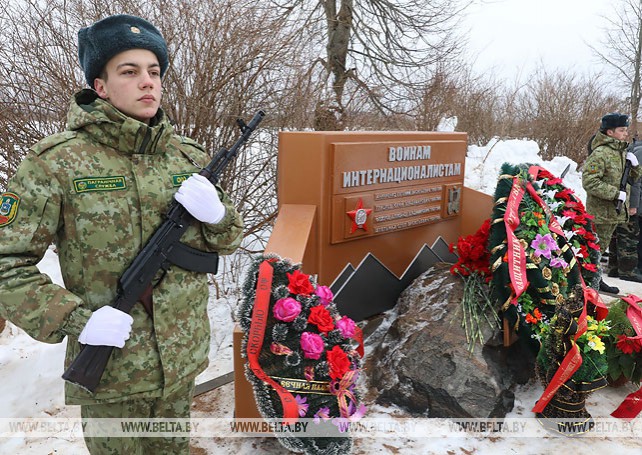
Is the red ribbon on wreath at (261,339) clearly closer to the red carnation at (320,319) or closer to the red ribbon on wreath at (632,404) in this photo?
the red carnation at (320,319)

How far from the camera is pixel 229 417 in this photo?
2986 mm

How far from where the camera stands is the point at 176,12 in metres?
4.67

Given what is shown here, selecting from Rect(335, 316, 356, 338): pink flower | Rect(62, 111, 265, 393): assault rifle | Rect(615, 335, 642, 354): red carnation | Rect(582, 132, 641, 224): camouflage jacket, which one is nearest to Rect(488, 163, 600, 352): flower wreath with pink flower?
Rect(615, 335, 642, 354): red carnation

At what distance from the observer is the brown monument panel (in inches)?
133

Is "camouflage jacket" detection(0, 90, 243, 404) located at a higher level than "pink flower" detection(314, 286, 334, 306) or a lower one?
higher

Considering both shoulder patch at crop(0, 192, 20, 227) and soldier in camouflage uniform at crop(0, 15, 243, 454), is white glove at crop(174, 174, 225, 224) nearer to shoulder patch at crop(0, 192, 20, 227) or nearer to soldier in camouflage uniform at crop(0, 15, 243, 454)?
soldier in camouflage uniform at crop(0, 15, 243, 454)

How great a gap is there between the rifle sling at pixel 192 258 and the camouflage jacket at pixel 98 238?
3 cm

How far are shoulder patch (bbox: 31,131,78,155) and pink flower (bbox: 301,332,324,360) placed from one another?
55.2 inches

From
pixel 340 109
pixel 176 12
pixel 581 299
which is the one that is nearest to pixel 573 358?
pixel 581 299

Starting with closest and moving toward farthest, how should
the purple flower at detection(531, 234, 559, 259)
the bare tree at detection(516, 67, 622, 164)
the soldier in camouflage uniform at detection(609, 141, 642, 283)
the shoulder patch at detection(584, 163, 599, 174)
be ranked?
the purple flower at detection(531, 234, 559, 259)
the shoulder patch at detection(584, 163, 599, 174)
the soldier in camouflage uniform at detection(609, 141, 642, 283)
the bare tree at detection(516, 67, 622, 164)

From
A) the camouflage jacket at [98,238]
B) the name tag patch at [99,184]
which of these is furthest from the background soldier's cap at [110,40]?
the name tag patch at [99,184]

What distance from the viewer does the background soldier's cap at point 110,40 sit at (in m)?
1.66

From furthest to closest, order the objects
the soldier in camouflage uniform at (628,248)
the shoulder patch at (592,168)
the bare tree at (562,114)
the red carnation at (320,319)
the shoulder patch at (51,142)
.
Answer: the bare tree at (562,114), the soldier in camouflage uniform at (628,248), the shoulder patch at (592,168), the red carnation at (320,319), the shoulder patch at (51,142)

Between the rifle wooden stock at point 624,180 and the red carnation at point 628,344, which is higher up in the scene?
the rifle wooden stock at point 624,180
